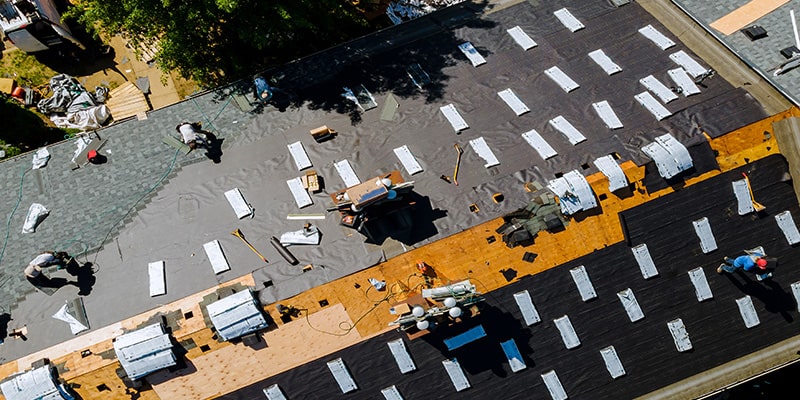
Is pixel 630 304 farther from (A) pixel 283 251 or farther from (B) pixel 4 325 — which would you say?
(B) pixel 4 325

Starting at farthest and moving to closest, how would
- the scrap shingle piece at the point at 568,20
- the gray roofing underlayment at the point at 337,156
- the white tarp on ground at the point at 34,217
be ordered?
the scrap shingle piece at the point at 568,20 → the white tarp on ground at the point at 34,217 → the gray roofing underlayment at the point at 337,156

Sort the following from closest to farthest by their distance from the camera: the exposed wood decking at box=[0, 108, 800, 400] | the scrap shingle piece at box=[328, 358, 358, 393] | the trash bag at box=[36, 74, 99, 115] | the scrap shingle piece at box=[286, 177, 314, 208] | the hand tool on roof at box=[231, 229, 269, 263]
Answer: the exposed wood decking at box=[0, 108, 800, 400], the scrap shingle piece at box=[328, 358, 358, 393], the hand tool on roof at box=[231, 229, 269, 263], the scrap shingle piece at box=[286, 177, 314, 208], the trash bag at box=[36, 74, 99, 115]

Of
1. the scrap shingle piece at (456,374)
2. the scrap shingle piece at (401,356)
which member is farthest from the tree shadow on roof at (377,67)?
the scrap shingle piece at (456,374)

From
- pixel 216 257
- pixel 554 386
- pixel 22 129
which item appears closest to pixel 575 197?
pixel 554 386

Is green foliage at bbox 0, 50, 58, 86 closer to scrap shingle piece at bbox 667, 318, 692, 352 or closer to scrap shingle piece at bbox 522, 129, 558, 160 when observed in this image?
scrap shingle piece at bbox 522, 129, 558, 160

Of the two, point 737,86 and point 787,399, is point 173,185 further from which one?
point 787,399

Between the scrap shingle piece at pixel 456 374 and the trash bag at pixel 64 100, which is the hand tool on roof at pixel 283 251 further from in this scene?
the trash bag at pixel 64 100

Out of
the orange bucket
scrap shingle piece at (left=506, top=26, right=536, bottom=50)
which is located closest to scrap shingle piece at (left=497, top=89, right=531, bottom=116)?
scrap shingle piece at (left=506, top=26, right=536, bottom=50)

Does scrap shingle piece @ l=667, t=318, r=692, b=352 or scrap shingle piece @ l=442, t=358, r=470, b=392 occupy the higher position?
scrap shingle piece @ l=442, t=358, r=470, b=392
